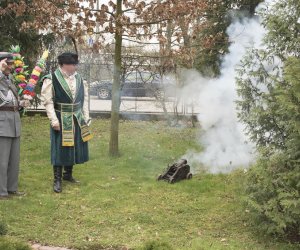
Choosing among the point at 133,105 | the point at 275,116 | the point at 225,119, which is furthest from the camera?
the point at 133,105

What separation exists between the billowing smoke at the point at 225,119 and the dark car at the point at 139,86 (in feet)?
7.31

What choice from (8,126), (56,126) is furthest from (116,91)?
(8,126)

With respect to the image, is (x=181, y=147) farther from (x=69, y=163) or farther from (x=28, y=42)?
(x=28, y=42)

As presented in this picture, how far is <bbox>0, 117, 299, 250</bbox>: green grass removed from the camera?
5348mm

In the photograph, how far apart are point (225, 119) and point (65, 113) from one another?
367 cm

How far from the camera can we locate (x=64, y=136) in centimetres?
708

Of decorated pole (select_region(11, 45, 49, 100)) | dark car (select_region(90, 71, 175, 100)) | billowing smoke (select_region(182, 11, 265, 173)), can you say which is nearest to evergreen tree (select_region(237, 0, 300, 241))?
billowing smoke (select_region(182, 11, 265, 173))

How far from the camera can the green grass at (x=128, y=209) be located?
211 inches

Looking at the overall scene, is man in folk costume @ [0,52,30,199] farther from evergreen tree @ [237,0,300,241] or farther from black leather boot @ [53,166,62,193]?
evergreen tree @ [237,0,300,241]

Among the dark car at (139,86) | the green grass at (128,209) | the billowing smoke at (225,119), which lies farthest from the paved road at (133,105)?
the green grass at (128,209)

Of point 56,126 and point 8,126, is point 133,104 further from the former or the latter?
point 8,126

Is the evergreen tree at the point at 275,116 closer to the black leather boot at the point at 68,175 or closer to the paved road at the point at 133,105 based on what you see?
the black leather boot at the point at 68,175

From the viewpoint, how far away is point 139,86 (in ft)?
50.2

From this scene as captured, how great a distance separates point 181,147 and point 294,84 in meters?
5.52
